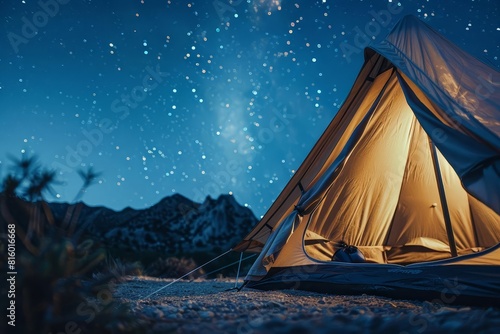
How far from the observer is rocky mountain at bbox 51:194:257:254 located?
20.2 metres

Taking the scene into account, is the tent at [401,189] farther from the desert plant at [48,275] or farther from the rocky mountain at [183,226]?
the rocky mountain at [183,226]

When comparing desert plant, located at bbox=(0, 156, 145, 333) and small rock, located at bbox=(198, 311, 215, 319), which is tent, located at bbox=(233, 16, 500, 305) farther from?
desert plant, located at bbox=(0, 156, 145, 333)

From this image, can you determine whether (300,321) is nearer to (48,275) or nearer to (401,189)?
(48,275)

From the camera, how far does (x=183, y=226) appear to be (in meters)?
22.8

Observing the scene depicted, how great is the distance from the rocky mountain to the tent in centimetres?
1471

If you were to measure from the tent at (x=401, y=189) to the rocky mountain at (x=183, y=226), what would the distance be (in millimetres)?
14714

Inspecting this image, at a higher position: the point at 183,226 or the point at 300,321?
the point at 183,226

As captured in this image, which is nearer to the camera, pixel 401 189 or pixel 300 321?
pixel 300 321

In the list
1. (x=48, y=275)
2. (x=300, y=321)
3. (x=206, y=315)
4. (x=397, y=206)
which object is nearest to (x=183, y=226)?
(x=397, y=206)

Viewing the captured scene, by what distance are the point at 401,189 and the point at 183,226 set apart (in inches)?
740

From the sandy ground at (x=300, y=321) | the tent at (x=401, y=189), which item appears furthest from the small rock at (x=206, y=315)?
the tent at (x=401, y=189)

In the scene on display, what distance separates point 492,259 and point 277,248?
1.86 metres

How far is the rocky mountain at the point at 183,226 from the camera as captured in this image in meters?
20.2

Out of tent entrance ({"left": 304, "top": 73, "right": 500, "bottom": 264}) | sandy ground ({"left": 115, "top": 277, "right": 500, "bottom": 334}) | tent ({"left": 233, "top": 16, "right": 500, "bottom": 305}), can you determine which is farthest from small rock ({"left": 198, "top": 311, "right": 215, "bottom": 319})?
tent entrance ({"left": 304, "top": 73, "right": 500, "bottom": 264})
